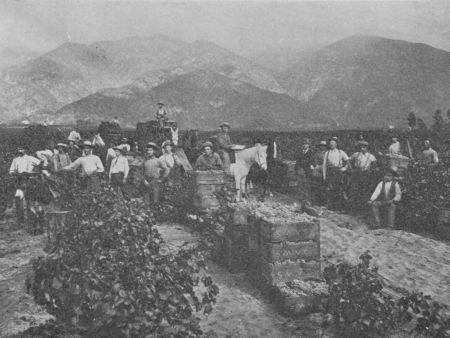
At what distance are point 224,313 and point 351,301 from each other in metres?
1.40

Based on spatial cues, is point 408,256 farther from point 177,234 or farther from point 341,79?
point 341,79

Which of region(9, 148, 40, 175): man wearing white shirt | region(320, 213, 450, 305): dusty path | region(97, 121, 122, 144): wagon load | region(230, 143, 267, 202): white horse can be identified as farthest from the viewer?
region(97, 121, 122, 144): wagon load

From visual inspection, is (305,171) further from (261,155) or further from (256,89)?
(256,89)

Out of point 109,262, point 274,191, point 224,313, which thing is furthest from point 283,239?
point 274,191

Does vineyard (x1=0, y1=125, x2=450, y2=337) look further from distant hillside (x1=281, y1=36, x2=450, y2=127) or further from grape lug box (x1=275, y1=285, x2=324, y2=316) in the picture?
distant hillside (x1=281, y1=36, x2=450, y2=127)

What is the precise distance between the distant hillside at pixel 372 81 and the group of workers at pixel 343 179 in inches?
3582

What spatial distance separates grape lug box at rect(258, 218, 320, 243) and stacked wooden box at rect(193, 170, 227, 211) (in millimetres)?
2955

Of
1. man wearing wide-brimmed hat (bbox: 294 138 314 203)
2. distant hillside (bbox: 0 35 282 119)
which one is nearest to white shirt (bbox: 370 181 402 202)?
man wearing wide-brimmed hat (bbox: 294 138 314 203)

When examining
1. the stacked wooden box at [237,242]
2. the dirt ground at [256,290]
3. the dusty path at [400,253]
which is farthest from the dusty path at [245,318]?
the dusty path at [400,253]

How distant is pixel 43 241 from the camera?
321 inches

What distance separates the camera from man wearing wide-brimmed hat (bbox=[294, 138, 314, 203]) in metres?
11.3

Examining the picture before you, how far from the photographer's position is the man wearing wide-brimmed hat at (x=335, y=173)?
10.8 m

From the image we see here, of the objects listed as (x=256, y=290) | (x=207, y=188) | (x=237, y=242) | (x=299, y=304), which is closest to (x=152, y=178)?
(x=207, y=188)

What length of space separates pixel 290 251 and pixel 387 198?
14.9ft
